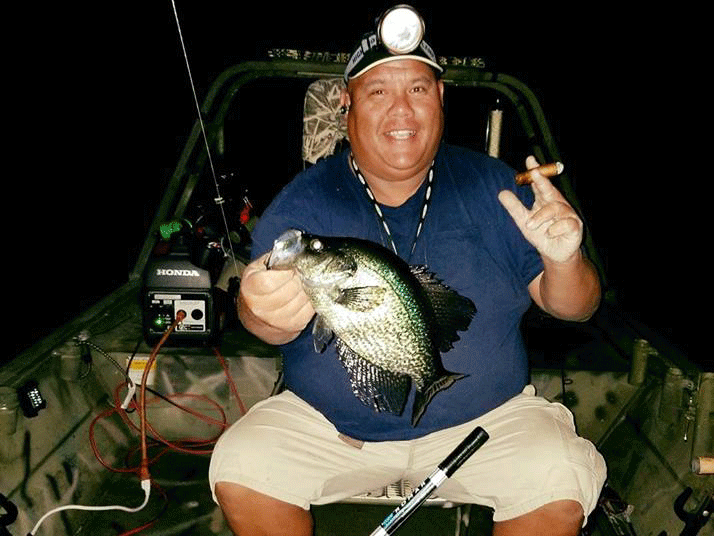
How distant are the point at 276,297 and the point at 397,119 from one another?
102cm

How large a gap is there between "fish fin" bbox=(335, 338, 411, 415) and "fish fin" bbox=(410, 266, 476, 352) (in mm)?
220

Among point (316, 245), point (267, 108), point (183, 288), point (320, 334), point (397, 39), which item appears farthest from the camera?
point (267, 108)

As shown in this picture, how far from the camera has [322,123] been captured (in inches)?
Answer: 149

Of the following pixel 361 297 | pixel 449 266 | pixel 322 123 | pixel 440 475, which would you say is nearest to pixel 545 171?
pixel 449 266

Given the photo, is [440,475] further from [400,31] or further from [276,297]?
[400,31]

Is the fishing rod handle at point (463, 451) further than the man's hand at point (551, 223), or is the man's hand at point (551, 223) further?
the fishing rod handle at point (463, 451)

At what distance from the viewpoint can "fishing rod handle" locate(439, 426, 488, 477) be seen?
2170mm

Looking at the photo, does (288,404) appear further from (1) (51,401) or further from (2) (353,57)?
(2) (353,57)

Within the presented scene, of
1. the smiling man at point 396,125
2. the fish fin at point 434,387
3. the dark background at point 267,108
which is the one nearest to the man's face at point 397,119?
the smiling man at point 396,125

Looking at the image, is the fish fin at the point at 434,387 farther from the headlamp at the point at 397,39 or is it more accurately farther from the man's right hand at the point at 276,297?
the headlamp at the point at 397,39

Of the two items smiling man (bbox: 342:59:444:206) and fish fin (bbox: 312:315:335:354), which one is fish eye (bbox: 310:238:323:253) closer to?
fish fin (bbox: 312:315:335:354)

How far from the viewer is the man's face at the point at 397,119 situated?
243 cm

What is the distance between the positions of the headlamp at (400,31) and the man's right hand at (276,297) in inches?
46.0

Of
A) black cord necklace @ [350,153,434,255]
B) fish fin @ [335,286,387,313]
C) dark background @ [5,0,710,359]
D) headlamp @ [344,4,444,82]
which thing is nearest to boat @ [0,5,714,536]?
black cord necklace @ [350,153,434,255]
